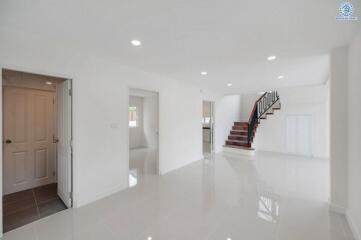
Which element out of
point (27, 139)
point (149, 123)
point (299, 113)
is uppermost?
point (299, 113)

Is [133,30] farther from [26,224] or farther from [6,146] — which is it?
[6,146]

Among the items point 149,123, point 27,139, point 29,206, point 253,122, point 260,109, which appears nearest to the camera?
point 29,206

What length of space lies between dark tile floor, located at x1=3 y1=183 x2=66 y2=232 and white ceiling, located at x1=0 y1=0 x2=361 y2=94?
264 cm

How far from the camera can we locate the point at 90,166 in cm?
302

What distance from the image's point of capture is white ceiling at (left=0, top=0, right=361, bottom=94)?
1.72 meters

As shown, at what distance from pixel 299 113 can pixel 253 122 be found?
5.87 feet

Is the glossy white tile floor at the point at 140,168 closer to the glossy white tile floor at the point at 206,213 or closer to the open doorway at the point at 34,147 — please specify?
the glossy white tile floor at the point at 206,213

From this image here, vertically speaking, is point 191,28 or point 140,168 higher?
point 191,28

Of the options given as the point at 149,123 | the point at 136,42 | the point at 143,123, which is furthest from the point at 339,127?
the point at 143,123

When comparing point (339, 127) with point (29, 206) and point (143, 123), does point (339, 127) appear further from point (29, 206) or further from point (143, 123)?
point (143, 123)

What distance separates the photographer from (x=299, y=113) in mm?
7055

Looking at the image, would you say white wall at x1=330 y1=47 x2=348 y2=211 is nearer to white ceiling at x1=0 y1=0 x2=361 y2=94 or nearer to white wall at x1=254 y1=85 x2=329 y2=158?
white ceiling at x1=0 y1=0 x2=361 y2=94

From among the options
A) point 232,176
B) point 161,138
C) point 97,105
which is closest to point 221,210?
point 232,176

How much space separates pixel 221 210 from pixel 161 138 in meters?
2.30
